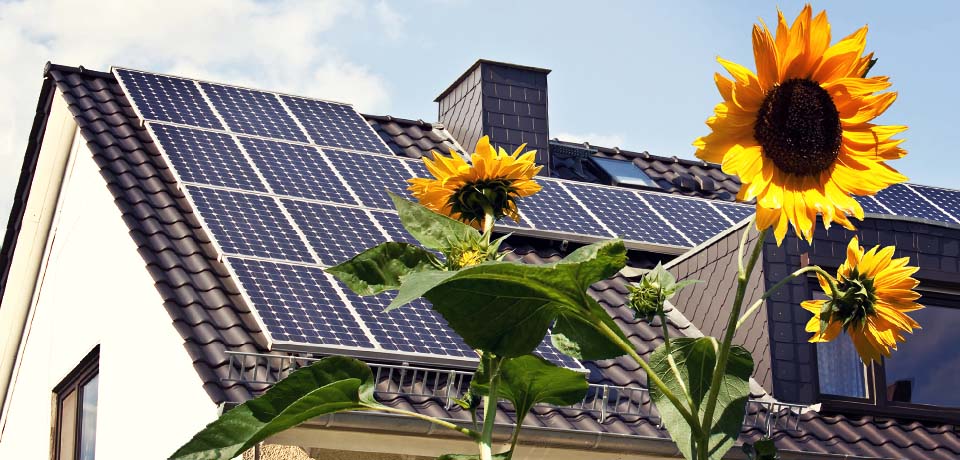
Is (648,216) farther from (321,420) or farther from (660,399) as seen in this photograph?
(660,399)

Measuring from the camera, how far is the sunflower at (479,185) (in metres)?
2.68

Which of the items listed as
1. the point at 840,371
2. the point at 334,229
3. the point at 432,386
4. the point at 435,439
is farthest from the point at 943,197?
the point at 435,439

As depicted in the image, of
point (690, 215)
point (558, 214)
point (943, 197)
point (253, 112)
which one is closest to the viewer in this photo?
point (558, 214)

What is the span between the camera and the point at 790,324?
10.2m

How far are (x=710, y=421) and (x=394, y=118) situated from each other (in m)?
12.1

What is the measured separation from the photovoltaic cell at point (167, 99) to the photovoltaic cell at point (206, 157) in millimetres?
324

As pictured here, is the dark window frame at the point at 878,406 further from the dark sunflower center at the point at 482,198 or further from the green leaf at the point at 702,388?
the green leaf at the point at 702,388

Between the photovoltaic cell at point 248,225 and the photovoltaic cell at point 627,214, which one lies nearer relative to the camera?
the photovoltaic cell at point 248,225

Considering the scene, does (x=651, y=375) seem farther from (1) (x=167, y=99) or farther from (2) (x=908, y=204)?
(2) (x=908, y=204)

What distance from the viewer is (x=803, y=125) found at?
2.13m

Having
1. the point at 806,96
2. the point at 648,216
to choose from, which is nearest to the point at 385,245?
the point at 806,96

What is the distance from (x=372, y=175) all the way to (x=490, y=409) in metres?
8.83

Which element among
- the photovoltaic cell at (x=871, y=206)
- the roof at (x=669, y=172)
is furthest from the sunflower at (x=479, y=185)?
the roof at (x=669, y=172)

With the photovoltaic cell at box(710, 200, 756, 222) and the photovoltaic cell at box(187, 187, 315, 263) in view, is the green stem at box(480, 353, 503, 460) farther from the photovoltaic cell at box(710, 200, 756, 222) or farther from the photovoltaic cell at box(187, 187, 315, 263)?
the photovoltaic cell at box(710, 200, 756, 222)
